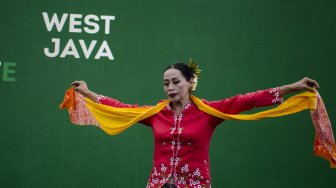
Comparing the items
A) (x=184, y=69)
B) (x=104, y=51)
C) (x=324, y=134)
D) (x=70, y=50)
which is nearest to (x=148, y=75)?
(x=104, y=51)

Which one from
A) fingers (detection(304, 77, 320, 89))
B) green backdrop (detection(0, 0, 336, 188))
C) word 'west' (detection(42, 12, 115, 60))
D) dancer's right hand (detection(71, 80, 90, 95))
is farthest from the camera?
word 'west' (detection(42, 12, 115, 60))

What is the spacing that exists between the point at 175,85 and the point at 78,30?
186 cm

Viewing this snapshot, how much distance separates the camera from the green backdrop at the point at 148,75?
4.38 m

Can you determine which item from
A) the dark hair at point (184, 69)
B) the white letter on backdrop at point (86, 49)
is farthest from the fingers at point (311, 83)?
the white letter on backdrop at point (86, 49)

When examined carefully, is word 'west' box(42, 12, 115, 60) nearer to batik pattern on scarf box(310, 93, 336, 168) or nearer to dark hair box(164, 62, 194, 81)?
dark hair box(164, 62, 194, 81)

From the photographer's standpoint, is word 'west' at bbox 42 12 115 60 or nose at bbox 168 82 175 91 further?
word 'west' at bbox 42 12 115 60

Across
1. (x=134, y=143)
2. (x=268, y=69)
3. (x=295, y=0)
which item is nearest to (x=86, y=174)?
(x=134, y=143)

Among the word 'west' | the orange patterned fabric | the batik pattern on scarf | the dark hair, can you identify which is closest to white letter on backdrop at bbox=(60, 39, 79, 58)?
the word 'west'

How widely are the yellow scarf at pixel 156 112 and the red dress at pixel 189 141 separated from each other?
0.07 metres

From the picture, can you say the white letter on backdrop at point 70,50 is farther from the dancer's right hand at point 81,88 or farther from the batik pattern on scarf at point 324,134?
the batik pattern on scarf at point 324,134

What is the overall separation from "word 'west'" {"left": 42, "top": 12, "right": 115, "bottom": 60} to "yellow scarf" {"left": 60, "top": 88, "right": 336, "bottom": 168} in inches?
50.3

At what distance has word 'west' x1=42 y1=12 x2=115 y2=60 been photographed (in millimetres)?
4500

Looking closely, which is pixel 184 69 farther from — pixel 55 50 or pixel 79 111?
pixel 55 50

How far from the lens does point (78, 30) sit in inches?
179
